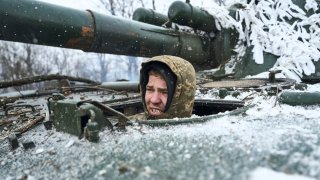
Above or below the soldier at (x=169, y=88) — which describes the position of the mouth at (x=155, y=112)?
below

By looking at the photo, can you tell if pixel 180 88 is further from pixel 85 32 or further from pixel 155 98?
pixel 85 32

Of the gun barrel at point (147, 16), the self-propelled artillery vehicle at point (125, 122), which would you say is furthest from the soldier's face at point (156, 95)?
the gun barrel at point (147, 16)

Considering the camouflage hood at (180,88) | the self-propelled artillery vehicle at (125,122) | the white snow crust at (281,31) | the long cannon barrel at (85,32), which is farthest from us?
the white snow crust at (281,31)

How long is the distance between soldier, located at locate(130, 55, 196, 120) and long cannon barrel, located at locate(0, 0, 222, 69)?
1028mm

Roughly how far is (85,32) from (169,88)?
4.44 feet

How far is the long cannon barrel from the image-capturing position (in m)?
3.12

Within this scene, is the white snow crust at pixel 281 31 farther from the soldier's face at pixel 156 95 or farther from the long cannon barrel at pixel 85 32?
the soldier's face at pixel 156 95

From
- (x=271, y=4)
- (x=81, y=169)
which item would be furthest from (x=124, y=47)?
(x=81, y=169)

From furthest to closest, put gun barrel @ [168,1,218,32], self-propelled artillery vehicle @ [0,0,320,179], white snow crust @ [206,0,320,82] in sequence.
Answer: gun barrel @ [168,1,218,32], white snow crust @ [206,0,320,82], self-propelled artillery vehicle @ [0,0,320,179]

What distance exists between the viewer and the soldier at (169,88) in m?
2.71

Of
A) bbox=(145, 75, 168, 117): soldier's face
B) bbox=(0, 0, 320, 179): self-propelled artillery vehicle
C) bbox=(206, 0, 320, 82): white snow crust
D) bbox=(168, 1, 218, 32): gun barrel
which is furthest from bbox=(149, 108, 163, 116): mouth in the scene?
bbox=(168, 1, 218, 32): gun barrel

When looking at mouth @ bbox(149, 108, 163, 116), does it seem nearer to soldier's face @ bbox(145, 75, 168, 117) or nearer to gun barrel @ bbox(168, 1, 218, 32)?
soldier's face @ bbox(145, 75, 168, 117)

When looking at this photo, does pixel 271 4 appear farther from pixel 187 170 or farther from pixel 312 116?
pixel 187 170

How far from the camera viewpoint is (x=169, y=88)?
8.88 feet
